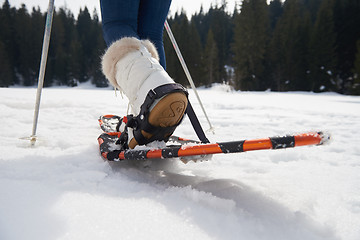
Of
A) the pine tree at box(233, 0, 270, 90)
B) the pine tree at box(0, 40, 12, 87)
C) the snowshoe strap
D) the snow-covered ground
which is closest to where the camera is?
the snow-covered ground

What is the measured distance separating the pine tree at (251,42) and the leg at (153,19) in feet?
57.1

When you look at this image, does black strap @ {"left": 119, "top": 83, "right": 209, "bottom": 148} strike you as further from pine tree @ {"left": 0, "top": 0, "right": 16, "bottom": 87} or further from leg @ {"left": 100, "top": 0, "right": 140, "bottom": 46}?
pine tree @ {"left": 0, "top": 0, "right": 16, "bottom": 87}

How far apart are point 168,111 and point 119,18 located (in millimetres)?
542

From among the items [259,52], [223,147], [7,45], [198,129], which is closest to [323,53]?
[259,52]

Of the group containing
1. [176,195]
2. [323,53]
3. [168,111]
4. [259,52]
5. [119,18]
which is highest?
[259,52]

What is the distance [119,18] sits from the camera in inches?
39.8

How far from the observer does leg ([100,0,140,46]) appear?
3.23 feet

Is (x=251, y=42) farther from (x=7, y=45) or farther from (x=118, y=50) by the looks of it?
(x=7, y=45)

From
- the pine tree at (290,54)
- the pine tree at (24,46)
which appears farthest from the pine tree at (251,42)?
the pine tree at (24,46)

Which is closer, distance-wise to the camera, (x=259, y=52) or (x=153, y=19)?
(x=153, y=19)

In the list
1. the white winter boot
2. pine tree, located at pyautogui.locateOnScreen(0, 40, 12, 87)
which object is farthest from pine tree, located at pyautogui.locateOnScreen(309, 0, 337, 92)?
pine tree, located at pyautogui.locateOnScreen(0, 40, 12, 87)

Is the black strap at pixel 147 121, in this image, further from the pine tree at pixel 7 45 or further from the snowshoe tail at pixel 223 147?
the pine tree at pixel 7 45

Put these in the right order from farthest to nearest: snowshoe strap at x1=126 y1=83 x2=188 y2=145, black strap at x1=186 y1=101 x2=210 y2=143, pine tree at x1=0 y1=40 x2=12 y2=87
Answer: pine tree at x1=0 y1=40 x2=12 y2=87 < black strap at x1=186 y1=101 x2=210 y2=143 < snowshoe strap at x1=126 y1=83 x2=188 y2=145

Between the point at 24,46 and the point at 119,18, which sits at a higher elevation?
the point at 24,46
